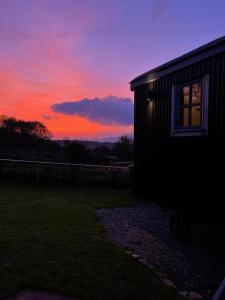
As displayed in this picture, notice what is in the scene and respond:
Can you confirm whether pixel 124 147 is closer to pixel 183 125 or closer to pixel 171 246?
pixel 183 125

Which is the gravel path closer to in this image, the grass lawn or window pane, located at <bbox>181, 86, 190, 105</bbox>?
the grass lawn

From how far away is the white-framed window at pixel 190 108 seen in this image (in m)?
6.91

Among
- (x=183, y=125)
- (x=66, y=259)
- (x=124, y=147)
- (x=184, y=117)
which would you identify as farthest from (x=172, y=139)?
(x=124, y=147)

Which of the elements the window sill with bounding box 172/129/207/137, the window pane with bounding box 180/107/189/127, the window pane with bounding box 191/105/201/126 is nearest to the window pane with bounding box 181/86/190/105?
the window pane with bounding box 180/107/189/127

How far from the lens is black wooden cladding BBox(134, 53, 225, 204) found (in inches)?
256

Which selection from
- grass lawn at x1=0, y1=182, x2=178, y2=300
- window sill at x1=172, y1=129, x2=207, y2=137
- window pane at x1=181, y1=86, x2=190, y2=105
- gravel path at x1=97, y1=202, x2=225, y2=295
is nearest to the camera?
grass lawn at x1=0, y1=182, x2=178, y2=300

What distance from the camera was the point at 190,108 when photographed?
748 centimetres

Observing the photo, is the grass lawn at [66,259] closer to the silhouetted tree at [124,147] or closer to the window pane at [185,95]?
the window pane at [185,95]

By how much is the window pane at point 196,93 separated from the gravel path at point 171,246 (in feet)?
8.32

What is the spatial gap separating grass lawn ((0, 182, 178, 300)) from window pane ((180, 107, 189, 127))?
2808mm

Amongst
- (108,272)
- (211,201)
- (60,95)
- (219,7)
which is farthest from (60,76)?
(108,272)

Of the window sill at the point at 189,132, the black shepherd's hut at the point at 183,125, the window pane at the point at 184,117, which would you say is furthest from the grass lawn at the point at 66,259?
the window pane at the point at 184,117

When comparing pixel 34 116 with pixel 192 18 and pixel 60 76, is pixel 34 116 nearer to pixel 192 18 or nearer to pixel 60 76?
pixel 60 76

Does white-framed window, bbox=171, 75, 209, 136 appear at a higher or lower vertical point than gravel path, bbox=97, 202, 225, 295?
higher
